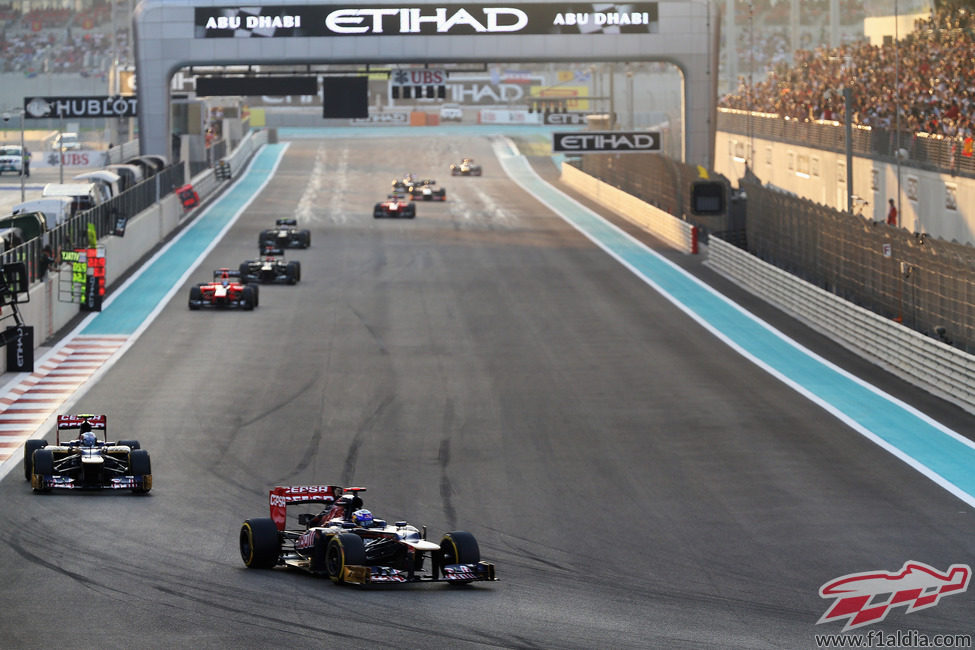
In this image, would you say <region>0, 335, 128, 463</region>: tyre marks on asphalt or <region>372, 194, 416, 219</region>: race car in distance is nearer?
<region>0, 335, 128, 463</region>: tyre marks on asphalt

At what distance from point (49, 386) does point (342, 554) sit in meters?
16.8

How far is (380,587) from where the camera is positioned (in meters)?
16.9

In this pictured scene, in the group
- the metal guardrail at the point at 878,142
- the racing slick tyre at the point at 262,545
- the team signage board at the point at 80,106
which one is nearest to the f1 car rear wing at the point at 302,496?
the racing slick tyre at the point at 262,545

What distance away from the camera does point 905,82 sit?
60.6 m

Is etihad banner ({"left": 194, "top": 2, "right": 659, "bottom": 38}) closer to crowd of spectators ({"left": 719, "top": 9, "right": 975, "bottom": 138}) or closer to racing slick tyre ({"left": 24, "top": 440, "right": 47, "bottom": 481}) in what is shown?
crowd of spectators ({"left": 719, "top": 9, "right": 975, "bottom": 138})

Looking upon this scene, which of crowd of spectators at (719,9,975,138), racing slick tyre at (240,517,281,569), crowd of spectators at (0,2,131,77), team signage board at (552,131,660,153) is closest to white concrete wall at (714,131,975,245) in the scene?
crowd of spectators at (719,9,975,138)

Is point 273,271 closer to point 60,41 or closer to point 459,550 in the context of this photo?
point 459,550

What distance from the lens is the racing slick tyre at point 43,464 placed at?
21891mm

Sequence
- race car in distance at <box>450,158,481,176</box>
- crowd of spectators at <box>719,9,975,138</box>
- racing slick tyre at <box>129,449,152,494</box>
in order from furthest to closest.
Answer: race car in distance at <box>450,158,481,176</box> → crowd of spectators at <box>719,9,975,138</box> → racing slick tyre at <box>129,449,152,494</box>

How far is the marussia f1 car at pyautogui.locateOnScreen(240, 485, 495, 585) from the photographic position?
54.7 feet

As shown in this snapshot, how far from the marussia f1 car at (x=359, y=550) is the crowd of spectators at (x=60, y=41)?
383 ft

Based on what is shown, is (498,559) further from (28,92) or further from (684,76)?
(28,92)

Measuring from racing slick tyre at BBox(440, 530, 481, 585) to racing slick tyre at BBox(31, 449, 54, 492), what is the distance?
23.9 feet

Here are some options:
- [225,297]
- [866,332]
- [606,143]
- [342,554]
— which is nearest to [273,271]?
[225,297]
